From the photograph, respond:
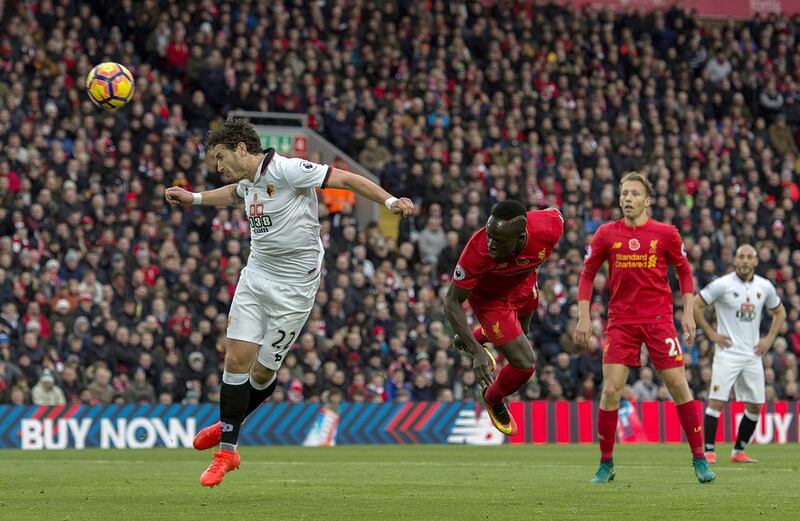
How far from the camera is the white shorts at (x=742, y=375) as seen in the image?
17328 mm

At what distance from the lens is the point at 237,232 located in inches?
979

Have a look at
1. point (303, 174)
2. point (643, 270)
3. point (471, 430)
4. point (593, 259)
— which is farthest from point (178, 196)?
point (471, 430)

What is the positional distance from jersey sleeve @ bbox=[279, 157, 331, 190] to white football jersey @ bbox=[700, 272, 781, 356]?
25.6 ft

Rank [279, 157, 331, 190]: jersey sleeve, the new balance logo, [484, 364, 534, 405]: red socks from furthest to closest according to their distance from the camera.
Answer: the new balance logo
[484, 364, 534, 405]: red socks
[279, 157, 331, 190]: jersey sleeve

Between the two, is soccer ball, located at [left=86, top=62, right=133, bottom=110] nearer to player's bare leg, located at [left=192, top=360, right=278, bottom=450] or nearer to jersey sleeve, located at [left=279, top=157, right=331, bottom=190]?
jersey sleeve, located at [left=279, top=157, right=331, bottom=190]

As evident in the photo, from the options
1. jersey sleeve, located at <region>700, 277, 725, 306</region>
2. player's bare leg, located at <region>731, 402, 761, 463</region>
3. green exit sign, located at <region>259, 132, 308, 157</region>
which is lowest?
player's bare leg, located at <region>731, 402, 761, 463</region>

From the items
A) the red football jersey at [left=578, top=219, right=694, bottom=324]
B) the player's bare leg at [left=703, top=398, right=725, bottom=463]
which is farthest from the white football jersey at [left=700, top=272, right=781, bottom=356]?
the red football jersey at [left=578, top=219, right=694, bottom=324]

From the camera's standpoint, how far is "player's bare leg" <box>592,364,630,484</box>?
12742 millimetres

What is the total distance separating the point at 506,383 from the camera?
12.9 metres

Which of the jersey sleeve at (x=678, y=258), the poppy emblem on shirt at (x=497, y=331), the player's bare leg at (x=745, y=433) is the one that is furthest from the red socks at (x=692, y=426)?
the player's bare leg at (x=745, y=433)

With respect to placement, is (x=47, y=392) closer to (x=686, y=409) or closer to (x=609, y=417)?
(x=609, y=417)

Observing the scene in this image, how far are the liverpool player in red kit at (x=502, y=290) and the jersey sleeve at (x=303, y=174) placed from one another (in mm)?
1635

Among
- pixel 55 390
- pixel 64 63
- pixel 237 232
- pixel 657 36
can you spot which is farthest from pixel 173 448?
pixel 657 36

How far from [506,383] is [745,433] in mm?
5130
